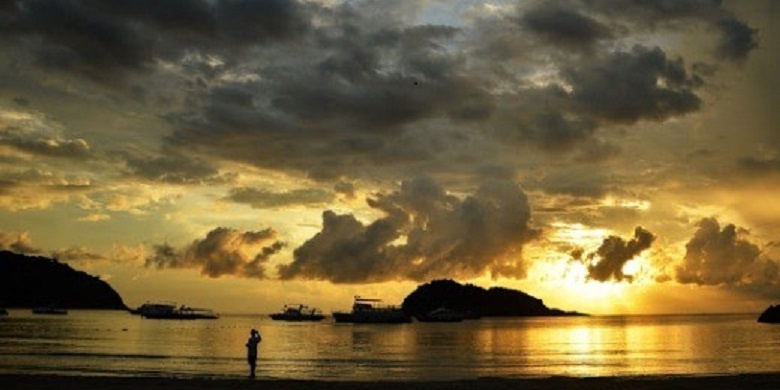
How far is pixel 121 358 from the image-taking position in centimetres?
7825

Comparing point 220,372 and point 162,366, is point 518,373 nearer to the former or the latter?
point 220,372

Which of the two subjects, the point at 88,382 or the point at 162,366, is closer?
the point at 88,382

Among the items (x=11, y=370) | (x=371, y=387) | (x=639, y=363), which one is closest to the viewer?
(x=371, y=387)

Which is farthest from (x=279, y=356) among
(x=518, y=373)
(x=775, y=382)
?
(x=775, y=382)

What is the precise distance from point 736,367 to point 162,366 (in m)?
52.2

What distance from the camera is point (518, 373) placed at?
2446 inches

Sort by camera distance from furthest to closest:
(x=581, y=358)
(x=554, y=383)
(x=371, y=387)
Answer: (x=581, y=358) < (x=554, y=383) < (x=371, y=387)

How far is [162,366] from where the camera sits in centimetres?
6675

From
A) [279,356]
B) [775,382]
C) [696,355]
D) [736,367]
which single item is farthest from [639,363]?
[279,356]

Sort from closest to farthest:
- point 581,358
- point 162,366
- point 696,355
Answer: point 162,366 < point 581,358 < point 696,355

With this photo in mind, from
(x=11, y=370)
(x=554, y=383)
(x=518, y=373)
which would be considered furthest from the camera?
(x=518, y=373)

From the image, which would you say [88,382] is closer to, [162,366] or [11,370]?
[11,370]

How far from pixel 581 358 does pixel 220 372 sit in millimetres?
42597

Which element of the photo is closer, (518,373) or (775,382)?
(775,382)
